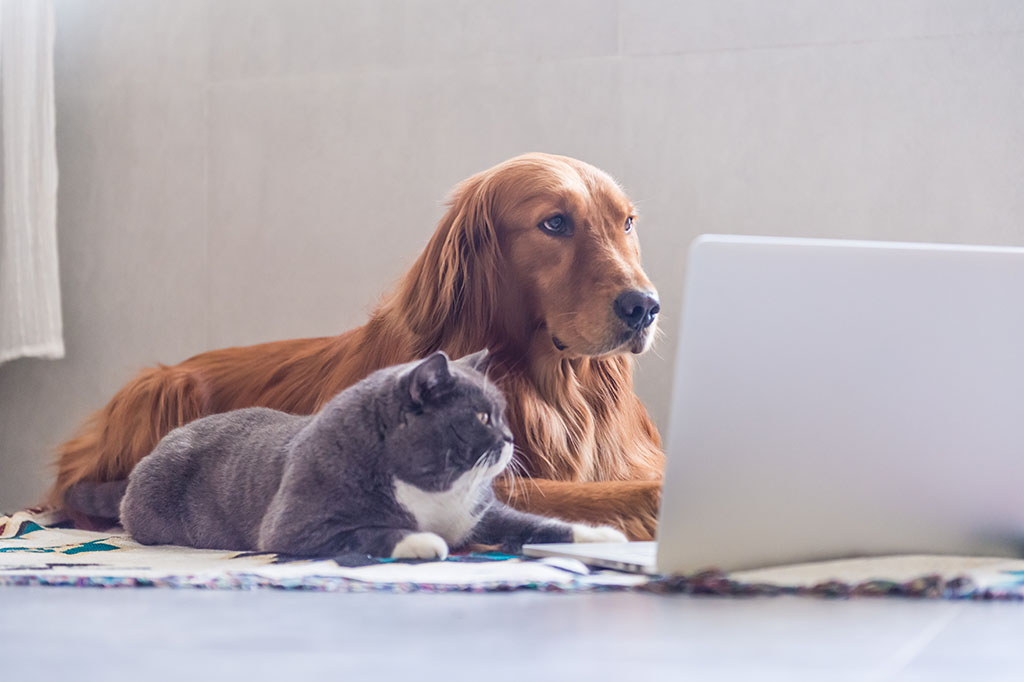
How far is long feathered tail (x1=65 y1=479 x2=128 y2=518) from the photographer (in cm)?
182

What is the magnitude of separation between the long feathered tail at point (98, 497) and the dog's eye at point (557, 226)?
0.85m

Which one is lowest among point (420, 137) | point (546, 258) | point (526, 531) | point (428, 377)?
→ point (526, 531)

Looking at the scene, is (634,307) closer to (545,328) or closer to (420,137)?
(545,328)

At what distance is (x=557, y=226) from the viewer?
1674 millimetres

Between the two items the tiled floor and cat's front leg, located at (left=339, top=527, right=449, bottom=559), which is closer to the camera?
the tiled floor

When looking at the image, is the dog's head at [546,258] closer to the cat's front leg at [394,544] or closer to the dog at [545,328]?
the dog at [545,328]

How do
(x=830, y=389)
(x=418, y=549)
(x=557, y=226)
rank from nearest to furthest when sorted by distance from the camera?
1. (x=830, y=389)
2. (x=418, y=549)
3. (x=557, y=226)

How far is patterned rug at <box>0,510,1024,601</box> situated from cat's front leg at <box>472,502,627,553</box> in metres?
0.06

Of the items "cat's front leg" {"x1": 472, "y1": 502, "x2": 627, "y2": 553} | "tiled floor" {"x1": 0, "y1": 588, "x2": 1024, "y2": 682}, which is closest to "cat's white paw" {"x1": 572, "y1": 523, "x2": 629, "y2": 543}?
"cat's front leg" {"x1": 472, "y1": 502, "x2": 627, "y2": 553}

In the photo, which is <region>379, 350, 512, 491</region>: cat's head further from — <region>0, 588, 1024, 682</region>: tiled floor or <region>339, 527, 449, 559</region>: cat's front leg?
<region>0, 588, 1024, 682</region>: tiled floor

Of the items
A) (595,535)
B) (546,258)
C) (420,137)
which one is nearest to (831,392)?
(595,535)

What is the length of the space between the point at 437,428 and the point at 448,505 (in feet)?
0.37

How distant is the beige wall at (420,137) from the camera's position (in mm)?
2299

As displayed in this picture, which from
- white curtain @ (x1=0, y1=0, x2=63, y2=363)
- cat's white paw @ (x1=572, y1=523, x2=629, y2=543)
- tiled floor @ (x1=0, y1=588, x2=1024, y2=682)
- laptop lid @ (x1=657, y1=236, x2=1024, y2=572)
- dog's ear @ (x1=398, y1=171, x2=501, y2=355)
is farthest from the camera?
white curtain @ (x1=0, y1=0, x2=63, y2=363)
